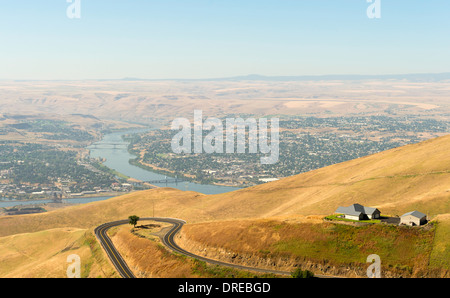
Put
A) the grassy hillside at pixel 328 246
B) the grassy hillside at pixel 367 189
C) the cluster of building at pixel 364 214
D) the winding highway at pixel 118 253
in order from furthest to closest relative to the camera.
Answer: the grassy hillside at pixel 367 189, the cluster of building at pixel 364 214, the winding highway at pixel 118 253, the grassy hillside at pixel 328 246

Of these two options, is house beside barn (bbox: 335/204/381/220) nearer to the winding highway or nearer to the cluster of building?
the cluster of building

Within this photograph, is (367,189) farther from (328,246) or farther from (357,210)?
(328,246)

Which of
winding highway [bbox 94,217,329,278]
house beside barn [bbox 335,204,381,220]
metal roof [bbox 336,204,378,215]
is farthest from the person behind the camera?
metal roof [bbox 336,204,378,215]

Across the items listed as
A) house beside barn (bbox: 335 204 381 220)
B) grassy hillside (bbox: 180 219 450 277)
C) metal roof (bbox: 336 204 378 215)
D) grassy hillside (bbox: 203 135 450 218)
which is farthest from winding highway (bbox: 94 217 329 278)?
grassy hillside (bbox: 203 135 450 218)

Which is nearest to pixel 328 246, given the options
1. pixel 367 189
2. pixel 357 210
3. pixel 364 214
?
pixel 357 210

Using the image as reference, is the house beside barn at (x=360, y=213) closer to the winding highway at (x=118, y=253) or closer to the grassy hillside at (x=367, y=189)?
the grassy hillside at (x=367, y=189)

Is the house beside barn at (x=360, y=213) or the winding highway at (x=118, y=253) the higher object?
the house beside barn at (x=360, y=213)

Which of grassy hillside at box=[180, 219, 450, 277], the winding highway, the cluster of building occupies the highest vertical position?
the cluster of building

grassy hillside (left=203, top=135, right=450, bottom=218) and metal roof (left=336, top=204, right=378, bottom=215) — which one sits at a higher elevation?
metal roof (left=336, top=204, right=378, bottom=215)

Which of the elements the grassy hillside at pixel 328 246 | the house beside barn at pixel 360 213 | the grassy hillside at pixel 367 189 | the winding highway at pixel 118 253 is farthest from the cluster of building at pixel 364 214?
the winding highway at pixel 118 253

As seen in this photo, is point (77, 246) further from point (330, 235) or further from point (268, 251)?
point (330, 235)

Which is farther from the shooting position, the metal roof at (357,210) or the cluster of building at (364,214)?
the metal roof at (357,210)
